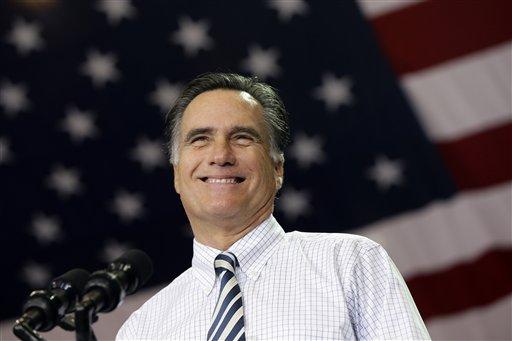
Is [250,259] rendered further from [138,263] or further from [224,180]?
[138,263]

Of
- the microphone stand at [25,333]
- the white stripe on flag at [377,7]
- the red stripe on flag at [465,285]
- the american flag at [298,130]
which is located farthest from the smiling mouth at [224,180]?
the white stripe on flag at [377,7]

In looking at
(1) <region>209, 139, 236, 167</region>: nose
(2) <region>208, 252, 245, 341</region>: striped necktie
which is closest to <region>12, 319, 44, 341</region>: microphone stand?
(2) <region>208, 252, 245, 341</region>: striped necktie

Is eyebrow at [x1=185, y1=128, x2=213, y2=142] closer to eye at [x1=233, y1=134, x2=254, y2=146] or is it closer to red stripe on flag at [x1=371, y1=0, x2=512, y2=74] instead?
eye at [x1=233, y1=134, x2=254, y2=146]

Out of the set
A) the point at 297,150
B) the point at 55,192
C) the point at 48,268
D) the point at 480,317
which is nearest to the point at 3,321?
the point at 48,268

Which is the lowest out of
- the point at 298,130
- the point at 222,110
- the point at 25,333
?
the point at 25,333

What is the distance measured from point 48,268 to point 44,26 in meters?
0.92

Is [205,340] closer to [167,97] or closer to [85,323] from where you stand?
[85,323]

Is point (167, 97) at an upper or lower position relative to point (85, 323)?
upper

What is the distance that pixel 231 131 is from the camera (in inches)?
72.1

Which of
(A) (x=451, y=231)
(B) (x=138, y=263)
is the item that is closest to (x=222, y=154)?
(B) (x=138, y=263)

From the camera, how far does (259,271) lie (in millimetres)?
1691

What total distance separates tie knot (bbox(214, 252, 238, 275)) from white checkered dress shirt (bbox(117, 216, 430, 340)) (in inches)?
0.7

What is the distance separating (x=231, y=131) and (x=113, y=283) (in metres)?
0.64

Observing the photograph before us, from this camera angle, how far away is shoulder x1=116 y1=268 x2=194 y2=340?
177 cm
